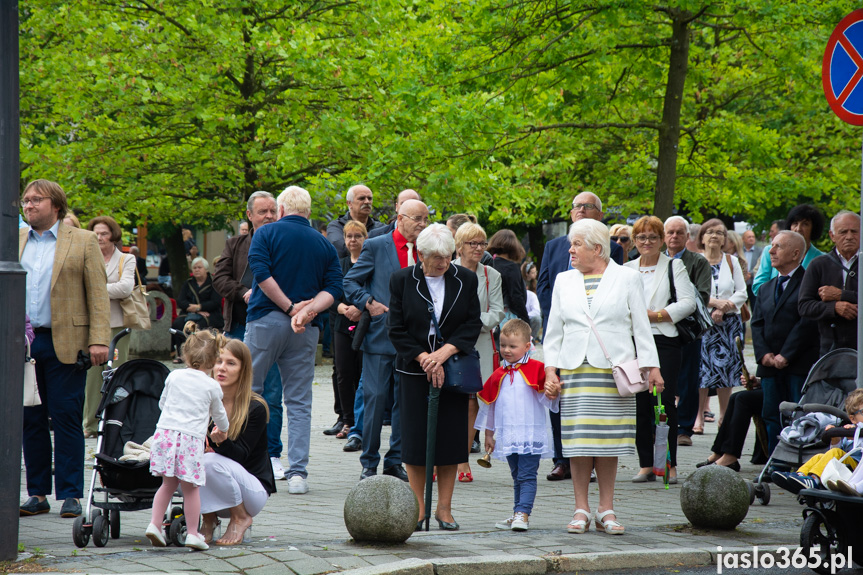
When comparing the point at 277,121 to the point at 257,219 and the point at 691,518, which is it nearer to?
the point at 257,219

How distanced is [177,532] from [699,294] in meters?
5.24

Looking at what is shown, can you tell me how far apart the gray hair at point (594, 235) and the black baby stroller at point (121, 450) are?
9.22 ft

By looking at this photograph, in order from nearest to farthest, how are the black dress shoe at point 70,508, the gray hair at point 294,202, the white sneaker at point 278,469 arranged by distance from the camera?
1. the black dress shoe at point 70,508
2. the gray hair at point 294,202
3. the white sneaker at point 278,469

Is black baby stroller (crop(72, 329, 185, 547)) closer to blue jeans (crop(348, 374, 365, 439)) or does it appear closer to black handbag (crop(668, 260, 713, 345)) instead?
blue jeans (crop(348, 374, 365, 439))

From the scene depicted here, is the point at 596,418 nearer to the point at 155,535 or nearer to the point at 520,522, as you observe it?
the point at 520,522

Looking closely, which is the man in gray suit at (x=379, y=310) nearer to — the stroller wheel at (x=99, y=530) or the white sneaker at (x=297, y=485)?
the white sneaker at (x=297, y=485)

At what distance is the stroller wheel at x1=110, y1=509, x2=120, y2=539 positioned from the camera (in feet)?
21.0

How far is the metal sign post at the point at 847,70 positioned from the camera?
7270mm

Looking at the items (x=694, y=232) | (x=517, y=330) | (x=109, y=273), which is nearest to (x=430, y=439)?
(x=517, y=330)

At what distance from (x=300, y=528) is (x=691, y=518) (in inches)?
101

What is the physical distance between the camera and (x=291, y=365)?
8.57 meters

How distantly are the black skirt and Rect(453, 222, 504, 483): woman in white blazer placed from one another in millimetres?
2002

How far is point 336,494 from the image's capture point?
8180 millimetres

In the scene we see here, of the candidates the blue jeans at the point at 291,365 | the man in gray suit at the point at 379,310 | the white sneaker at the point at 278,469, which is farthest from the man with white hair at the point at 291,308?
the white sneaker at the point at 278,469
